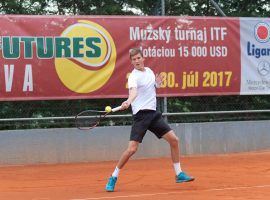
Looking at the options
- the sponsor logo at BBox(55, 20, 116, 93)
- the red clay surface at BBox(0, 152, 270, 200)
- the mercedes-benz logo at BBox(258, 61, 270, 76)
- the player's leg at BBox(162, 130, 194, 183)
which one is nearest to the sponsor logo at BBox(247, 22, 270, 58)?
the mercedes-benz logo at BBox(258, 61, 270, 76)

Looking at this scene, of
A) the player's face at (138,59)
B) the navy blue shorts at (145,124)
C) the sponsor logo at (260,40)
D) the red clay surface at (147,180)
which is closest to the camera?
the red clay surface at (147,180)

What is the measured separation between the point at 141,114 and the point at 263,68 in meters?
6.07

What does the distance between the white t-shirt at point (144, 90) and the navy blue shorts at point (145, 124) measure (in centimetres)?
8

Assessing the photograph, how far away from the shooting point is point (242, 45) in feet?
44.2

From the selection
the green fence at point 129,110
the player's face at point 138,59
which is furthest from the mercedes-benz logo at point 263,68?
the player's face at point 138,59

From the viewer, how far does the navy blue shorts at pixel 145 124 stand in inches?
325

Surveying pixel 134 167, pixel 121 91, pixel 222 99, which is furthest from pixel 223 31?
pixel 134 167

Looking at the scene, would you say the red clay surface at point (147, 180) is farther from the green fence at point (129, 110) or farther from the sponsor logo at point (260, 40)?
the sponsor logo at point (260, 40)

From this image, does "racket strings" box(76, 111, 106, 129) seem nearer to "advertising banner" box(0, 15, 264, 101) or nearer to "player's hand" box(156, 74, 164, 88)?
"advertising banner" box(0, 15, 264, 101)

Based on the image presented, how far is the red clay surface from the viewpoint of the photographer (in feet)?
25.7

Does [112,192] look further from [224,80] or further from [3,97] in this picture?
[224,80]

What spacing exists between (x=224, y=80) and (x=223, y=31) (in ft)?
3.54

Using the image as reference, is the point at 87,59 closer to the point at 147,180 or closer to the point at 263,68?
the point at 147,180

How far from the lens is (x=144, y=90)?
8.24m
